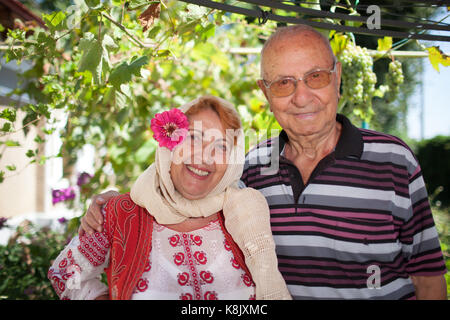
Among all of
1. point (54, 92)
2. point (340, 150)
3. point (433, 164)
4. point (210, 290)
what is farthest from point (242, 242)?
point (433, 164)

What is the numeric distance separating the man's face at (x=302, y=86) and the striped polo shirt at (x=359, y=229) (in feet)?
0.70

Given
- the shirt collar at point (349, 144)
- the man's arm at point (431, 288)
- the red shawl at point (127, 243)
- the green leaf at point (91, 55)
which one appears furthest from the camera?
the green leaf at point (91, 55)

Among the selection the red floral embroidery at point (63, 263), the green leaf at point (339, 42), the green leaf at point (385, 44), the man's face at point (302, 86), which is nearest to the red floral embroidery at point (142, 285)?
the red floral embroidery at point (63, 263)

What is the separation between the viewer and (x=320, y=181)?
195 centimetres

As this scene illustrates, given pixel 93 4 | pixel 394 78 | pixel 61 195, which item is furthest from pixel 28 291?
pixel 394 78

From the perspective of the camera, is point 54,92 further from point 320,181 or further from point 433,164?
point 433,164

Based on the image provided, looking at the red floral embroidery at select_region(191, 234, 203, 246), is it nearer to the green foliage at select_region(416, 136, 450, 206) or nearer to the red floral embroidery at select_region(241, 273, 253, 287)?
the red floral embroidery at select_region(241, 273, 253, 287)

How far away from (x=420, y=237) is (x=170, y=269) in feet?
4.04

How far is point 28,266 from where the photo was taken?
3.60m

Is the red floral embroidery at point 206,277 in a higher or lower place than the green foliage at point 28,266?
higher

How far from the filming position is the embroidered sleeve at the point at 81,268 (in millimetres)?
1738

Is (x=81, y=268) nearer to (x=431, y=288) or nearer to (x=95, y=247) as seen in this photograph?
(x=95, y=247)

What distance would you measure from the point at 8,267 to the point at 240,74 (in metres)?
3.23

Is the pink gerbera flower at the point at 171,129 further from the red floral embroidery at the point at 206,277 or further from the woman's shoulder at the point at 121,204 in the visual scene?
the red floral embroidery at the point at 206,277
